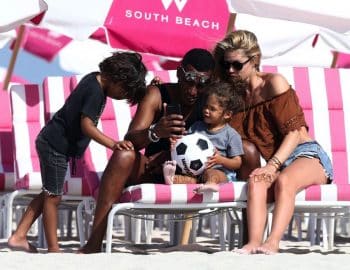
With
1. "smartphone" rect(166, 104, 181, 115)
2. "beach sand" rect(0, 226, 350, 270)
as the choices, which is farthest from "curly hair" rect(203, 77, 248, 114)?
"beach sand" rect(0, 226, 350, 270)

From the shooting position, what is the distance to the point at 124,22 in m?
6.76

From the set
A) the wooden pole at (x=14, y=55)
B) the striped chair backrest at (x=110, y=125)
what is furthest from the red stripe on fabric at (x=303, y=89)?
the wooden pole at (x=14, y=55)

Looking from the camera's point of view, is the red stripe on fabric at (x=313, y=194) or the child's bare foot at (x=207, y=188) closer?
the child's bare foot at (x=207, y=188)

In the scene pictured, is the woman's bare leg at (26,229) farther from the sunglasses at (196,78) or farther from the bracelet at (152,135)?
the sunglasses at (196,78)

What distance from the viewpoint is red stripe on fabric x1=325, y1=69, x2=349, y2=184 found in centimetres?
592

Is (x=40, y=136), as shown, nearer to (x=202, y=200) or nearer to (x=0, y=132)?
(x=202, y=200)

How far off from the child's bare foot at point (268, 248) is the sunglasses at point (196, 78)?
915 mm

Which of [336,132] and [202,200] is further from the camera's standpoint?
[336,132]

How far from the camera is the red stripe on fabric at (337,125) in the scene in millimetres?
5922

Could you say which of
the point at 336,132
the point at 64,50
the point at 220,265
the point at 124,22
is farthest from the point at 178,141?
the point at 64,50

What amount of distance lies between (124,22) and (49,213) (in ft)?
7.02

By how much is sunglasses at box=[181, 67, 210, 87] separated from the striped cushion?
0.56m

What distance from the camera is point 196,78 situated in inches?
189

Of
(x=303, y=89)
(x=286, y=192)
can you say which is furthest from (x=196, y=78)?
(x=303, y=89)
